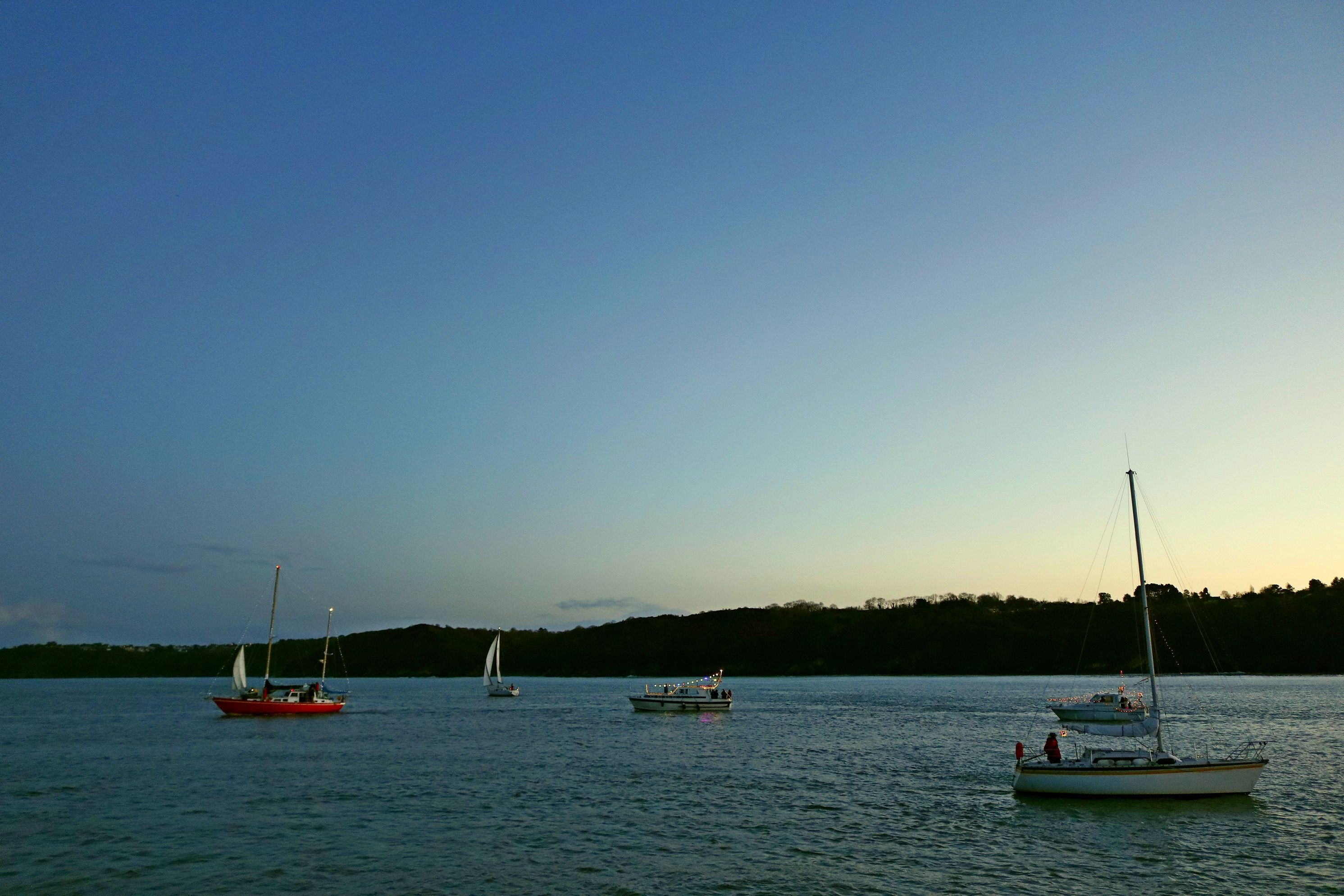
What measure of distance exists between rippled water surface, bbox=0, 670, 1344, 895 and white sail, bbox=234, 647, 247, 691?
16.5 metres

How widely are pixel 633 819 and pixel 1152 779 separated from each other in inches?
911

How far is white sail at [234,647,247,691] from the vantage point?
94.5 metres

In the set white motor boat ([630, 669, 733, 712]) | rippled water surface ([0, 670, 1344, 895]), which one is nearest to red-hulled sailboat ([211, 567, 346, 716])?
rippled water surface ([0, 670, 1344, 895])

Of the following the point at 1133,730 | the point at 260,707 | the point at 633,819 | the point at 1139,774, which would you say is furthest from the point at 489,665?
the point at 1139,774

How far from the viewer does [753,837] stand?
1305 inches

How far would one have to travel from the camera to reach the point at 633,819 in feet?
124

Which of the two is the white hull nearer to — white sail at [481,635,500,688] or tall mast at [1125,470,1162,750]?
white sail at [481,635,500,688]

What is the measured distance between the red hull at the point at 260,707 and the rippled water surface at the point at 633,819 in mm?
18993

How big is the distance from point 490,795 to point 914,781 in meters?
23.6

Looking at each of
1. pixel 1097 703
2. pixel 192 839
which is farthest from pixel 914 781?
pixel 1097 703

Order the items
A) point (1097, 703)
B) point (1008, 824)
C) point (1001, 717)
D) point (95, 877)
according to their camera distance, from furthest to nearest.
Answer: point (1001, 717) → point (1097, 703) → point (1008, 824) → point (95, 877)

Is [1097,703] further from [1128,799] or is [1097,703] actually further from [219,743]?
[219,743]

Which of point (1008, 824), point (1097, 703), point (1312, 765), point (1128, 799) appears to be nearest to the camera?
point (1008, 824)

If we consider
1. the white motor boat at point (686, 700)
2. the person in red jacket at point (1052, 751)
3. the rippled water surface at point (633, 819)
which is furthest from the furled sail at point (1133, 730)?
the white motor boat at point (686, 700)
